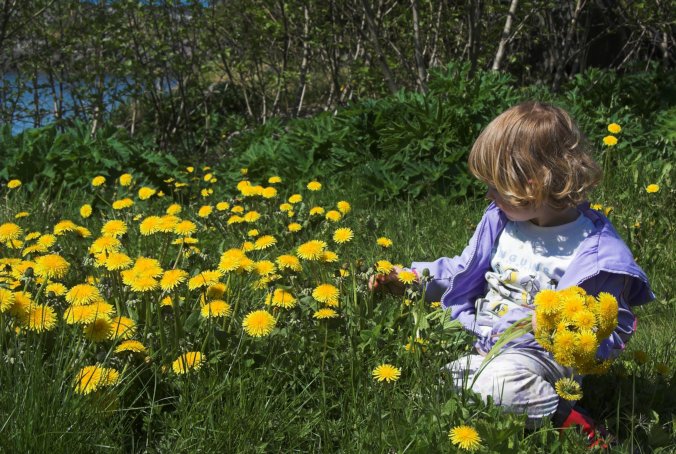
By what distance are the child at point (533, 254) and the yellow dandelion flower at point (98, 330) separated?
2.97 feet

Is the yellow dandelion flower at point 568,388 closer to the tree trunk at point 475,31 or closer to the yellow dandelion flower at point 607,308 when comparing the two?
the yellow dandelion flower at point 607,308

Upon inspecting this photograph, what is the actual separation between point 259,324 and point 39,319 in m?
0.54

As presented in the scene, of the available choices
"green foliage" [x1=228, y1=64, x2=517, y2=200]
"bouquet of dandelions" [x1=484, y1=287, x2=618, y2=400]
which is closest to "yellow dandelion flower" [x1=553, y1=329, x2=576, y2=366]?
"bouquet of dandelions" [x1=484, y1=287, x2=618, y2=400]

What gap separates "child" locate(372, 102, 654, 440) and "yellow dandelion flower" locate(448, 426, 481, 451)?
329 mm

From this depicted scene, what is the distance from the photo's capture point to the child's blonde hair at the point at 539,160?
2.25 m

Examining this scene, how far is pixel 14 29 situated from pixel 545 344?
19.2 ft

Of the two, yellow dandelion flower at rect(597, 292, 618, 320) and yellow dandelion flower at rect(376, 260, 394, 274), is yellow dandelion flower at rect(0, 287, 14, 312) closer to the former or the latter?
yellow dandelion flower at rect(376, 260, 394, 274)

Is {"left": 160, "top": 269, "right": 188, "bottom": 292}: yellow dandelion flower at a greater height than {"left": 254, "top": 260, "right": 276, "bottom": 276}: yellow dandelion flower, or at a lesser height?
greater

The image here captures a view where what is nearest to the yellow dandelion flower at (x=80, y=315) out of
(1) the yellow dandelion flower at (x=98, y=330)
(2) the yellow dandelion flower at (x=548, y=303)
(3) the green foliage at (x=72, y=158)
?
(1) the yellow dandelion flower at (x=98, y=330)

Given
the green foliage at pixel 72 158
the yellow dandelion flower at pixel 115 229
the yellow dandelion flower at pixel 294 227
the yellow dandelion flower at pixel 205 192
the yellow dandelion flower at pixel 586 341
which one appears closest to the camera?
the yellow dandelion flower at pixel 586 341

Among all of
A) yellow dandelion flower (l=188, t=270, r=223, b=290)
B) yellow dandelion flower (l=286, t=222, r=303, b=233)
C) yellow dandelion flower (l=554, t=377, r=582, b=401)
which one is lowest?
yellow dandelion flower (l=286, t=222, r=303, b=233)

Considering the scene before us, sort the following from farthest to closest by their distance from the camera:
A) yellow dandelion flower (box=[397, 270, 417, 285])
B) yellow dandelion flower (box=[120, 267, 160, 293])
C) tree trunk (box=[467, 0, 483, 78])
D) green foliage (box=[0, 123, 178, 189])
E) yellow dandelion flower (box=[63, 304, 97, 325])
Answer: tree trunk (box=[467, 0, 483, 78])
green foliage (box=[0, 123, 178, 189])
yellow dandelion flower (box=[397, 270, 417, 285])
yellow dandelion flower (box=[120, 267, 160, 293])
yellow dandelion flower (box=[63, 304, 97, 325])

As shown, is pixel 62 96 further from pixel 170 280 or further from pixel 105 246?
pixel 170 280

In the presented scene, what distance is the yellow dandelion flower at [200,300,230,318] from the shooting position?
2.04m
